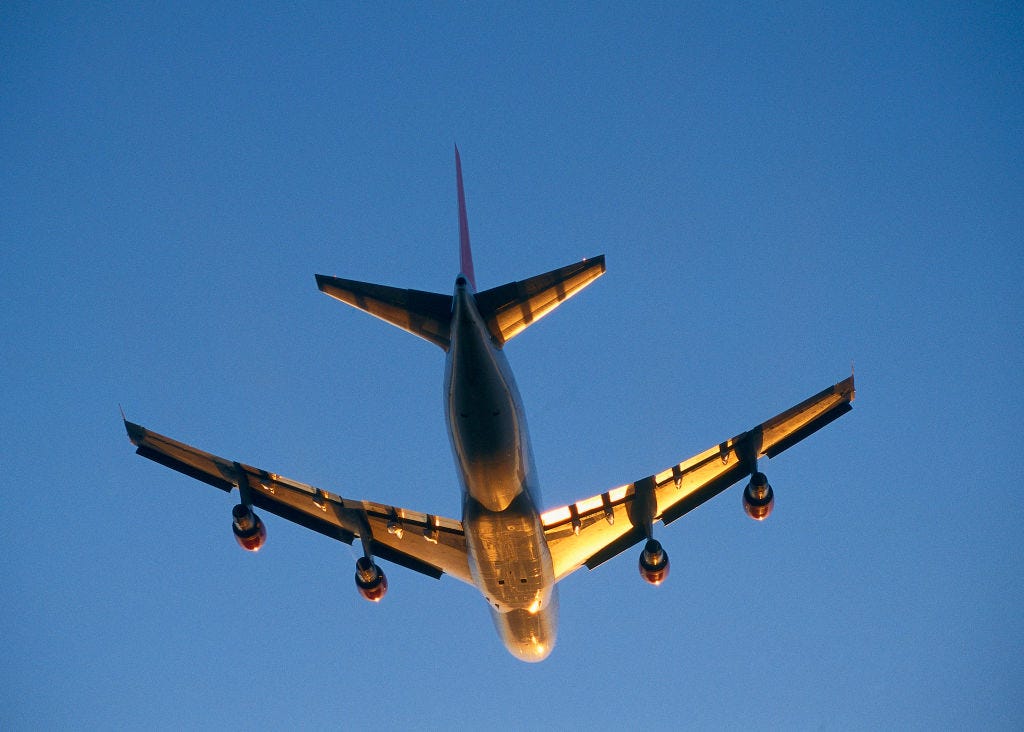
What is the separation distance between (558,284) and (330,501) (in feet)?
29.3

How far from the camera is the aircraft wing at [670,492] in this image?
20766 millimetres

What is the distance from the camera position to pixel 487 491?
17906 millimetres

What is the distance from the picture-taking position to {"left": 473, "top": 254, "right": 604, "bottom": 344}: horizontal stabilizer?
1820cm

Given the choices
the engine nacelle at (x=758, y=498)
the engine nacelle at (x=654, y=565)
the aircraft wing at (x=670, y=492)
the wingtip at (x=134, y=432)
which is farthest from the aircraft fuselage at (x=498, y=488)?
the wingtip at (x=134, y=432)

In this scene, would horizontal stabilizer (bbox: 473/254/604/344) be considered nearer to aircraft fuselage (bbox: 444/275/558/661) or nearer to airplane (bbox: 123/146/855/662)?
airplane (bbox: 123/146/855/662)

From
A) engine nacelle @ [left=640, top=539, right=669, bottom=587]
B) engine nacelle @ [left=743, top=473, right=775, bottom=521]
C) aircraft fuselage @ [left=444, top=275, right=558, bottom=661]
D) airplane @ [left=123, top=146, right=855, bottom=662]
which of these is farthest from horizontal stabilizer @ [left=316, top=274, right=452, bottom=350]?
engine nacelle @ [left=743, top=473, right=775, bottom=521]

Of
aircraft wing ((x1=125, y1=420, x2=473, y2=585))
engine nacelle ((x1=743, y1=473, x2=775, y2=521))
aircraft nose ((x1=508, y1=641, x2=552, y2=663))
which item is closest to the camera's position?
engine nacelle ((x1=743, y1=473, x2=775, y2=521))

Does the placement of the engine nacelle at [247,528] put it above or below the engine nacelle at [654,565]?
above

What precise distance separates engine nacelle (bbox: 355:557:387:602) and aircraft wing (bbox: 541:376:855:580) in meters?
4.59

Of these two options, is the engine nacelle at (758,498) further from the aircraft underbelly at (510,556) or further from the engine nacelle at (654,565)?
the aircraft underbelly at (510,556)

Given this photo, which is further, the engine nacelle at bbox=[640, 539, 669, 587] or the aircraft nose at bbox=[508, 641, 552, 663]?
the aircraft nose at bbox=[508, 641, 552, 663]

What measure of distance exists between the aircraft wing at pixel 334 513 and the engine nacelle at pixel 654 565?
4750 mm

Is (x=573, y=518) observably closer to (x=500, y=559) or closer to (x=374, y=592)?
(x=500, y=559)

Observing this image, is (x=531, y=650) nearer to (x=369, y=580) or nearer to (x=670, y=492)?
(x=369, y=580)
